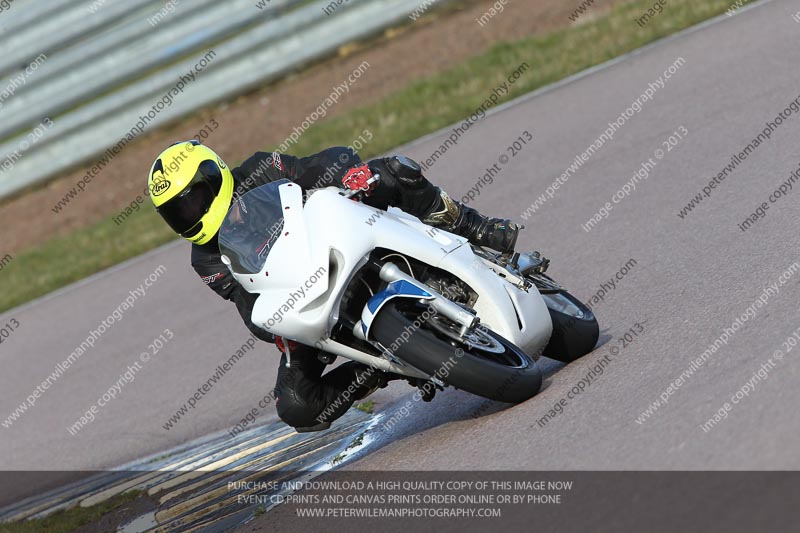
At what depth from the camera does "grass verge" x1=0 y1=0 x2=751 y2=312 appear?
12172 mm

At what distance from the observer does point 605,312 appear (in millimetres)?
6219

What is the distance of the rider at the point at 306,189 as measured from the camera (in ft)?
17.1

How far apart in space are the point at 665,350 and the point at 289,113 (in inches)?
416

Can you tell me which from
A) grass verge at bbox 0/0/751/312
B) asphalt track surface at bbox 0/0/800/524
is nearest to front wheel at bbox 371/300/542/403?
asphalt track surface at bbox 0/0/800/524

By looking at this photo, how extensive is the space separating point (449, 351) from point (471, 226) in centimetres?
113

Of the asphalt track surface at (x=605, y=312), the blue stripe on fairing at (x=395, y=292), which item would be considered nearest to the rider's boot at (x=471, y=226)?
the asphalt track surface at (x=605, y=312)

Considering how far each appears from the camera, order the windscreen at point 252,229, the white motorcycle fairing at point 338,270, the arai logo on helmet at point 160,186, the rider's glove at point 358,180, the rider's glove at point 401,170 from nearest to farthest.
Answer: the white motorcycle fairing at point 338,270 → the windscreen at point 252,229 → the rider's glove at point 358,180 → the arai logo on helmet at point 160,186 → the rider's glove at point 401,170

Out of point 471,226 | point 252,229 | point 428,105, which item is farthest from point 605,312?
point 428,105

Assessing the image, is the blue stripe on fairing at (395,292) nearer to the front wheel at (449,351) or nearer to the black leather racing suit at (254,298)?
the front wheel at (449,351)

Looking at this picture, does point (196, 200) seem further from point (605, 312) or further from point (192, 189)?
point (605, 312)

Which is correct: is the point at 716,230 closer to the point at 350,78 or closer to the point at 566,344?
the point at 566,344

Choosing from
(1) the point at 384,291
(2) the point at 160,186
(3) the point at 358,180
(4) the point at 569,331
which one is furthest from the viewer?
(4) the point at 569,331

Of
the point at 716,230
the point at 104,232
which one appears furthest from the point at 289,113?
the point at 716,230

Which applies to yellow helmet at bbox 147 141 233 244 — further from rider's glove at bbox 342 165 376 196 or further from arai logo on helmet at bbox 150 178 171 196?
rider's glove at bbox 342 165 376 196
